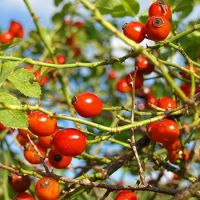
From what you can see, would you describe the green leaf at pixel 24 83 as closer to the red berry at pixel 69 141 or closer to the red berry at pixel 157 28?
the red berry at pixel 69 141

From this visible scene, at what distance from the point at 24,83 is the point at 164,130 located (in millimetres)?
712

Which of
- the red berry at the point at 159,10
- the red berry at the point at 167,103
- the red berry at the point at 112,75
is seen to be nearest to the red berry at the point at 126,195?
the red berry at the point at 167,103

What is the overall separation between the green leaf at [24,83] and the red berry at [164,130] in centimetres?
56

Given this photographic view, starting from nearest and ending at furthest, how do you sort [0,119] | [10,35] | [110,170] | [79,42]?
[0,119], [110,170], [10,35], [79,42]

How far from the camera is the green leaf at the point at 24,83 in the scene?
228 centimetres

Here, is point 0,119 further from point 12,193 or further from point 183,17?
point 183,17

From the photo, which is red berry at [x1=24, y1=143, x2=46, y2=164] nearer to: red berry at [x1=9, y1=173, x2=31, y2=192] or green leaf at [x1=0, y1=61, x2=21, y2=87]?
red berry at [x1=9, y1=173, x2=31, y2=192]

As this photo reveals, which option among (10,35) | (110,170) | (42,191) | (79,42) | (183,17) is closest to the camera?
(42,191)

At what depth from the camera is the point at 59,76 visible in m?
4.23

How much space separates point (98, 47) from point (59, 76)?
8.24ft

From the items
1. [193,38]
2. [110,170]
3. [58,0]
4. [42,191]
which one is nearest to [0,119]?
[42,191]

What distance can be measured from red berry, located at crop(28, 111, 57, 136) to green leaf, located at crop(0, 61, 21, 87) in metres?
0.22

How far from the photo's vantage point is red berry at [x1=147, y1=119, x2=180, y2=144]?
2115 mm

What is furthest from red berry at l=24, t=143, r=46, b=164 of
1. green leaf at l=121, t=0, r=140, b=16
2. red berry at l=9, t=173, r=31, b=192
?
green leaf at l=121, t=0, r=140, b=16
